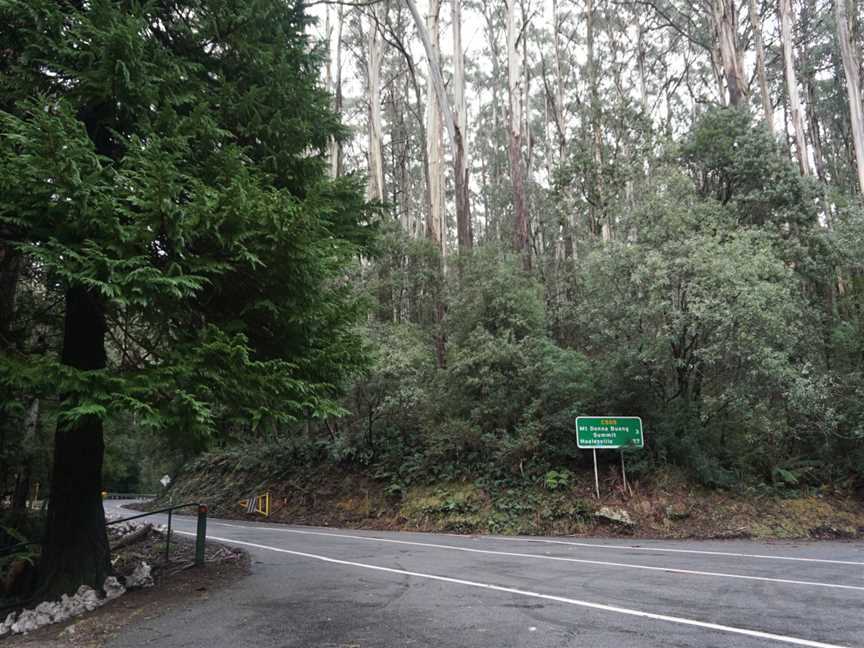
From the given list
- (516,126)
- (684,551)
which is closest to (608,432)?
(684,551)

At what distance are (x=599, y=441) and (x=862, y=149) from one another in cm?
1506

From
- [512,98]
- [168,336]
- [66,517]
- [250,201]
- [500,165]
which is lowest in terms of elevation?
[66,517]

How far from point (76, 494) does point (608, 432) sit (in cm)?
1216

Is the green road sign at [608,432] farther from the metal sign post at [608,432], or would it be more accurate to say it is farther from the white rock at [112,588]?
the white rock at [112,588]

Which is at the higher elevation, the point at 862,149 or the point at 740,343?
the point at 862,149

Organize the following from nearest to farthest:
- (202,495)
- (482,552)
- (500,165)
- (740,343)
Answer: (482,552), (740,343), (202,495), (500,165)

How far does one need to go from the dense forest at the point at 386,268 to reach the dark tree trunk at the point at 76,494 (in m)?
0.04

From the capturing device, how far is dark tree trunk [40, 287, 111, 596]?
7492 mm

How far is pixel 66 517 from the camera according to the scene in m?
7.60

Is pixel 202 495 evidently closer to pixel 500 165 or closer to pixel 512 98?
pixel 512 98

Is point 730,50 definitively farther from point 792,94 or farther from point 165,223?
point 165,223

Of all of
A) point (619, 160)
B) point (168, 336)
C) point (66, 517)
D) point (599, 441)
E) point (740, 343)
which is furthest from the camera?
point (619, 160)

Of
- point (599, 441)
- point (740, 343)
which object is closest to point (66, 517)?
point (599, 441)

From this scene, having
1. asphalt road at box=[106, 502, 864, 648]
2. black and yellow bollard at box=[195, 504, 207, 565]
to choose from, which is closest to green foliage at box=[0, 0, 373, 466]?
asphalt road at box=[106, 502, 864, 648]
